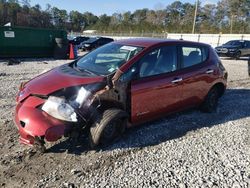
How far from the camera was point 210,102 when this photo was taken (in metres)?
6.85

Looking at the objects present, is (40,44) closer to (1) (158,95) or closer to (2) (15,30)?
(2) (15,30)

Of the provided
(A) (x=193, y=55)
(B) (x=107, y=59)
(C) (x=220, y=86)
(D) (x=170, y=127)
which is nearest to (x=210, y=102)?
(C) (x=220, y=86)

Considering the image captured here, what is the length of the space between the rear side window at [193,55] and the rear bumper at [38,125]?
114 inches

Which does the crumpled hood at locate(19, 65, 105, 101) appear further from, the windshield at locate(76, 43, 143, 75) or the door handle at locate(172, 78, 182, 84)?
the door handle at locate(172, 78, 182, 84)

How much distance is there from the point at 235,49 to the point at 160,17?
254 feet

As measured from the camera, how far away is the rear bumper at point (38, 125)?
13.1 ft

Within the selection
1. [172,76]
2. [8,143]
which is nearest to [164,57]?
[172,76]

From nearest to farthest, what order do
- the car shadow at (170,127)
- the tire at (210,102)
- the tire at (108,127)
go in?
Answer: the tire at (108,127), the car shadow at (170,127), the tire at (210,102)

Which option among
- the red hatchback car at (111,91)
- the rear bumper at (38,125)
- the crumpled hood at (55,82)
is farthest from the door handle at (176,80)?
the rear bumper at (38,125)

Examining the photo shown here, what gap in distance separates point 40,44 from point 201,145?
1466 cm

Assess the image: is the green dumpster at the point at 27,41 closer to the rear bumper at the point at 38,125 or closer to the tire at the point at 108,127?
the rear bumper at the point at 38,125

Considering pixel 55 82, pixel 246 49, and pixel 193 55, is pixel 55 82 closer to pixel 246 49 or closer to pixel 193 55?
pixel 193 55

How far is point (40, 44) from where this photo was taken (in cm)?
1766

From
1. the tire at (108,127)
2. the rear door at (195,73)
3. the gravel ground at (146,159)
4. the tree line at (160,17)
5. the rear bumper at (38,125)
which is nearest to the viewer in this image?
the gravel ground at (146,159)
